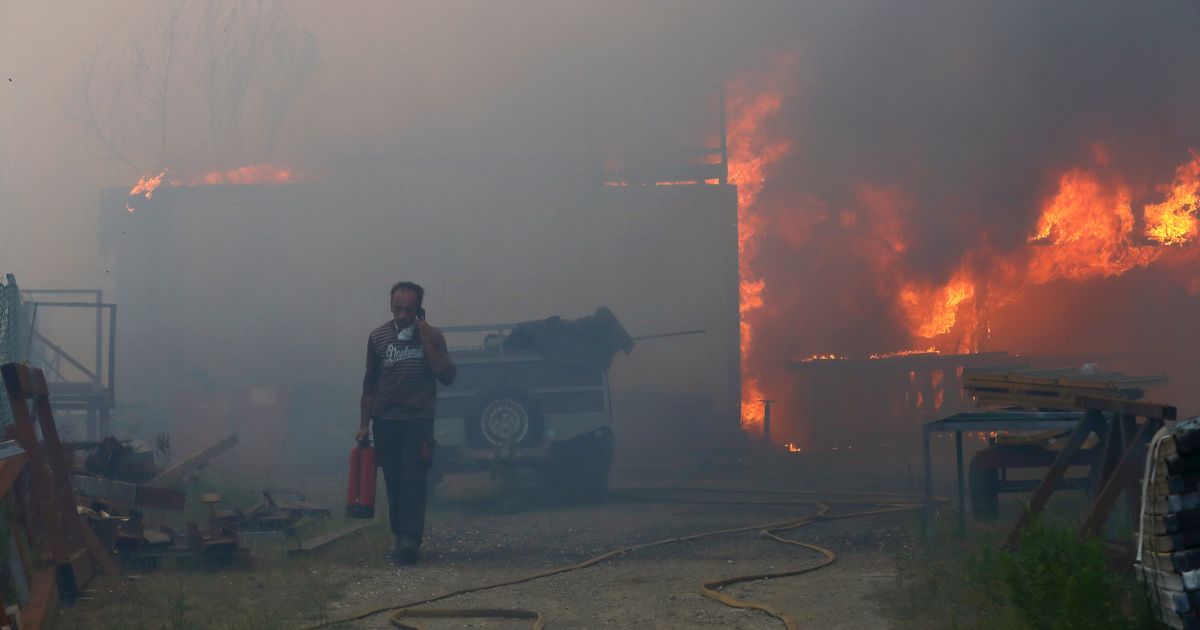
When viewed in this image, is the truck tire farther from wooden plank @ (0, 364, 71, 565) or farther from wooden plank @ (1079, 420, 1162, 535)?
wooden plank @ (1079, 420, 1162, 535)

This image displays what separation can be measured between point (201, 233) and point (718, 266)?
12649 mm

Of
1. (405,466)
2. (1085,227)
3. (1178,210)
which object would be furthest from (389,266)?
(405,466)

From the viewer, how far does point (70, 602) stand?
5.77 m

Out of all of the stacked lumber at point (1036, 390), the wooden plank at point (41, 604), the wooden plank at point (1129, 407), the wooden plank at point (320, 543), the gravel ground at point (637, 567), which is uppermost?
the stacked lumber at point (1036, 390)

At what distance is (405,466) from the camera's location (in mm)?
7855

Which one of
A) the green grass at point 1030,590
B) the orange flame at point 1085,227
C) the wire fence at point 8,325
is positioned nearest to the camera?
the green grass at point 1030,590

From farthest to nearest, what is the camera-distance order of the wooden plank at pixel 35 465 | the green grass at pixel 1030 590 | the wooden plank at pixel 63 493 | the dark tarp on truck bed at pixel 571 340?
the dark tarp on truck bed at pixel 571 340
the wooden plank at pixel 63 493
the wooden plank at pixel 35 465
the green grass at pixel 1030 590

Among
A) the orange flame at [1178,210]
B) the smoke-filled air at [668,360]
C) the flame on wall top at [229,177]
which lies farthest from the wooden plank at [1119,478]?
the flame on wall top at [229,177]

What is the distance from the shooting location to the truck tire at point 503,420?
38.9 ft

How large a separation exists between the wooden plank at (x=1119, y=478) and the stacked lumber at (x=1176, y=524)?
176 cm

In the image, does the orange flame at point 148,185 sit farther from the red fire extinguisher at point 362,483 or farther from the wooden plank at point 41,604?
the wooden plank at point 41,604

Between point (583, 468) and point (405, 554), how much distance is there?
15.6 feet

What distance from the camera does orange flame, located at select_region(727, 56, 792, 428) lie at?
883 inches

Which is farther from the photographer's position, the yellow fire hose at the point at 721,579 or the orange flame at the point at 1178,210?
the orange flame at the point at 1178,210
